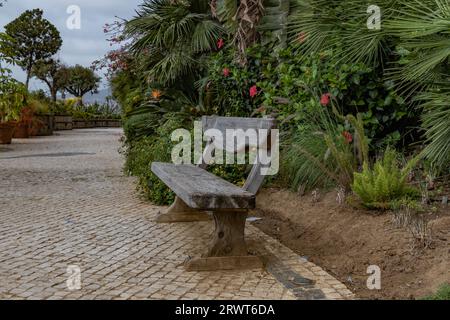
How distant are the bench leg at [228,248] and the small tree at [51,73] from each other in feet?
106

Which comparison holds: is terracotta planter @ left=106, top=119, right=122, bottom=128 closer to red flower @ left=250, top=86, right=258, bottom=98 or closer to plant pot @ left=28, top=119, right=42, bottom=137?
plant pot @ left=28, top=119, right=42, bottom=137

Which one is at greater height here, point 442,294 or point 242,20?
point 242,20

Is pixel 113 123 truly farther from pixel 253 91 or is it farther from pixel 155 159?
pixel 155 159

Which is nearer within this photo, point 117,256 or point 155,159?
point 117,256

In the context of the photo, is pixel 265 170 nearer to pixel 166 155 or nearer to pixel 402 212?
pixel 402 212

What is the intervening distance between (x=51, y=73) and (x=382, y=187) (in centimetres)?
3478

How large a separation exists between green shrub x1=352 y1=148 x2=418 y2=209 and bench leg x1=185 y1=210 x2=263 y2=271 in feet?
3.67

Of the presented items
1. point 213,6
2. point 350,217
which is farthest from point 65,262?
point 213,6

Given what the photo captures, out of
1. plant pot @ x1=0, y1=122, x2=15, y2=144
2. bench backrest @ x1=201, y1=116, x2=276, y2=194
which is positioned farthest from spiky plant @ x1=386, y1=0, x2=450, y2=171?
plant pot @ x1=0, y1=122, x2=15, y2=144

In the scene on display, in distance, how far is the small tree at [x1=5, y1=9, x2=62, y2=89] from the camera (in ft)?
109

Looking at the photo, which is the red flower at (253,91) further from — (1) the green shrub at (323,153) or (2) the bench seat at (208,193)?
(2) the bench seat at (208,193)

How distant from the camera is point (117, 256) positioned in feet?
12.3

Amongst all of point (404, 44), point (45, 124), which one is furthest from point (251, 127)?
point (45, 124)

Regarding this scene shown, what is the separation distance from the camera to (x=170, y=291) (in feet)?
9.95
